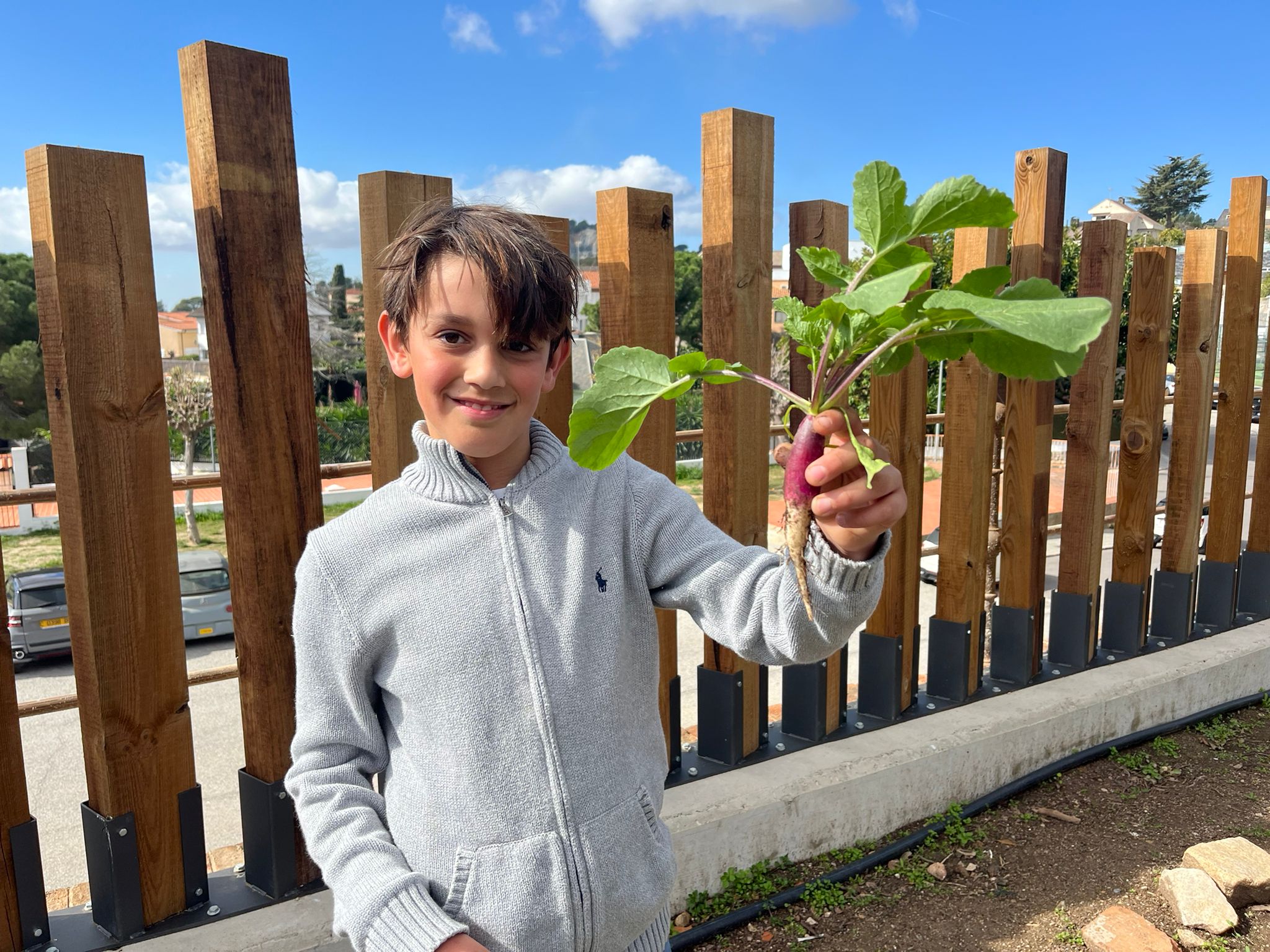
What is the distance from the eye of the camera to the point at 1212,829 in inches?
110

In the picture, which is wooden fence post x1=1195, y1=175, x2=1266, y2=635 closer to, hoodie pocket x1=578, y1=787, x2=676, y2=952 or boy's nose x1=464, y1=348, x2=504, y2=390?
hoodie pocket x1=578, y1=787, x2=676, y2=952

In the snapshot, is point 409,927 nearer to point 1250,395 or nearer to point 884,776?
point 884,776

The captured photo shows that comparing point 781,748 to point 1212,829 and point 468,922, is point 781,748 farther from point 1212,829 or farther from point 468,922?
point 468,922

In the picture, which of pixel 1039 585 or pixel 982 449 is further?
pixel 1039 585

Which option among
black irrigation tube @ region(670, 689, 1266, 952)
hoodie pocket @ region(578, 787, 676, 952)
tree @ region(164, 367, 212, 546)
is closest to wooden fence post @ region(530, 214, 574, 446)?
hoodie pocket @ region(578, 787, 676, 952)

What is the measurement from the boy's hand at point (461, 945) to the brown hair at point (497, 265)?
0.85m

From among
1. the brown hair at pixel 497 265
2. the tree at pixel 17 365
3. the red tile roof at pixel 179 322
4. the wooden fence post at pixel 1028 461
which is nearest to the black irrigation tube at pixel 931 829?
the wooden fence post at pixel 1028 461

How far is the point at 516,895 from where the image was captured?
131 centimetres

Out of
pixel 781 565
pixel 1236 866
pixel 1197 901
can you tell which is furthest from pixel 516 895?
pixel 1236 866

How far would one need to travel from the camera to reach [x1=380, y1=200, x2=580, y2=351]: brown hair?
4.38ft

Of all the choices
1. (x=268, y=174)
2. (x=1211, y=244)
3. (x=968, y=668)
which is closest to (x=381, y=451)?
(x=268, y=174)

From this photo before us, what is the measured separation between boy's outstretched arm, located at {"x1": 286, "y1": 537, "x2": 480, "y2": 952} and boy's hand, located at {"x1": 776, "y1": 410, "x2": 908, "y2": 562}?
72 cm

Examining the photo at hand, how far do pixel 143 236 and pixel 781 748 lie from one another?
83.1 inches

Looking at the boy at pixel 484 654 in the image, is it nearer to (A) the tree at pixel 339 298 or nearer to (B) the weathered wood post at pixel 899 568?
(B) the weathered wood post at pixel 899 568
